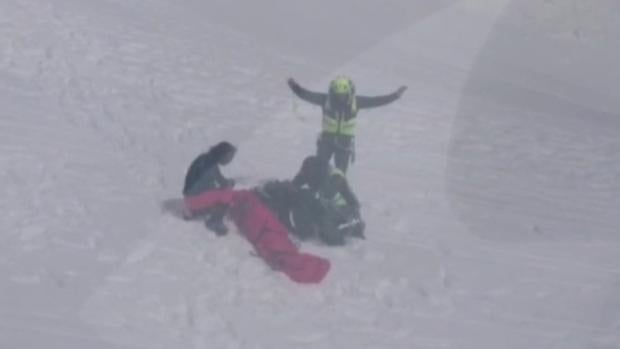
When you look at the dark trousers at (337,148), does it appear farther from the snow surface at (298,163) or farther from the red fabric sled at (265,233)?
the red fabric sled at (265,233)

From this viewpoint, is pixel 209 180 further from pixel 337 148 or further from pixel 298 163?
pixel 298 163

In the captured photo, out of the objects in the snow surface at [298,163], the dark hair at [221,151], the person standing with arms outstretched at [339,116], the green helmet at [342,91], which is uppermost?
the green helmet at [342,91]

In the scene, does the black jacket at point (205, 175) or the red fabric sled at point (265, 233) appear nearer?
the red fabric sled at point (265, 233)

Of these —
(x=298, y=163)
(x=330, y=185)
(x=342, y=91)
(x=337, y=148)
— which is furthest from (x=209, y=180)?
(x=298, y=163)

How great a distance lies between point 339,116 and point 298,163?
152 centimetres

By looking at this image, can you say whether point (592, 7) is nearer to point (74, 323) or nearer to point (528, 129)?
point (528, 129)

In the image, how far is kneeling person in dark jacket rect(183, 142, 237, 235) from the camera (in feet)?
33.6

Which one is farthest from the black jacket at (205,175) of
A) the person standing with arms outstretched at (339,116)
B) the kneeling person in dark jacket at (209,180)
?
the person standing with arms outstretched at (339,116)

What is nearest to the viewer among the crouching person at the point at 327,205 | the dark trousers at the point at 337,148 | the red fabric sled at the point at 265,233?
the red fabric sled at the point at 265,233

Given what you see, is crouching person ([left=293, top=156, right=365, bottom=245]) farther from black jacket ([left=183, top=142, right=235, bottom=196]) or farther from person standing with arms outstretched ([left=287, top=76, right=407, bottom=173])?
black jacket ([left=183, top=142, right=235, bottom=196])

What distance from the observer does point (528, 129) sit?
15445 millimetres

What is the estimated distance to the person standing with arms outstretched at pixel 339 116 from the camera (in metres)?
11.0

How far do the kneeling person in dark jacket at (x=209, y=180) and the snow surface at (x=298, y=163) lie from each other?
A: 16cm

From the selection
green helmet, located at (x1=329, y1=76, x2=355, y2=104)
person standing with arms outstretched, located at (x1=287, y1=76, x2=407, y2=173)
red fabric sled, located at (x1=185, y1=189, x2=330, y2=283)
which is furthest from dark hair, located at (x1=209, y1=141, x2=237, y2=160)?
green helmet, located at (x1=329, y1=76, x2=355, y2=104)
